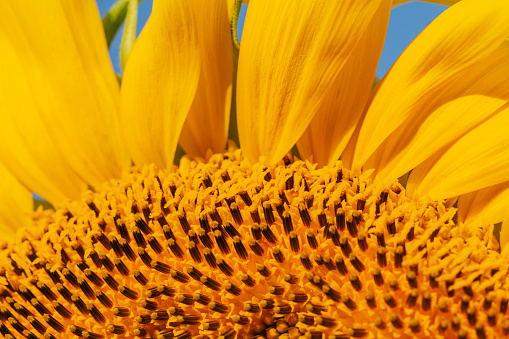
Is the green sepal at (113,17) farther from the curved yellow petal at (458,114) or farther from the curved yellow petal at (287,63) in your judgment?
the curved yellow petal at (458,114)

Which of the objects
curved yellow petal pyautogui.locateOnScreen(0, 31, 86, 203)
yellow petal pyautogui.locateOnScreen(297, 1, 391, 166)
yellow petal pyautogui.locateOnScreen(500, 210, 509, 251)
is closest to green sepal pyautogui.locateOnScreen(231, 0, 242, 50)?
yellow petal pyautogui.locateOnScreen(297, 1, 391, 166)

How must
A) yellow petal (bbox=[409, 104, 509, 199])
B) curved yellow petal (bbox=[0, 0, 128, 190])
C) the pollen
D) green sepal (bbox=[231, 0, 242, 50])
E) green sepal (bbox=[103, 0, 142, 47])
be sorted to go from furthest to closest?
green sepal (bbox=[103, 0, 142, 47])
curved yellow petal (bbox=[0, 0, 128, 190])
green sepal (bbox=[231, 0, 242, 50])
yellow petal (bbox=[409, 104, 509, 199])
the pollen

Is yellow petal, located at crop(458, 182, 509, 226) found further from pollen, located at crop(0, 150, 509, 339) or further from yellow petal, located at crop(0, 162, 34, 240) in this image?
yellow petal, located at crop(0, 162, 34, 240)

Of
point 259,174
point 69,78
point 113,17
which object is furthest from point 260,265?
point 113,17

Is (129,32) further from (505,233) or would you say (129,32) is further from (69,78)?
(505,233)

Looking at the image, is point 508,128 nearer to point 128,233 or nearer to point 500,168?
point 500,168

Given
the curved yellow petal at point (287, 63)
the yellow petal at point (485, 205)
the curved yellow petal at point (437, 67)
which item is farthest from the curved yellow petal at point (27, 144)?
the yellow petal at point (485, 205)
